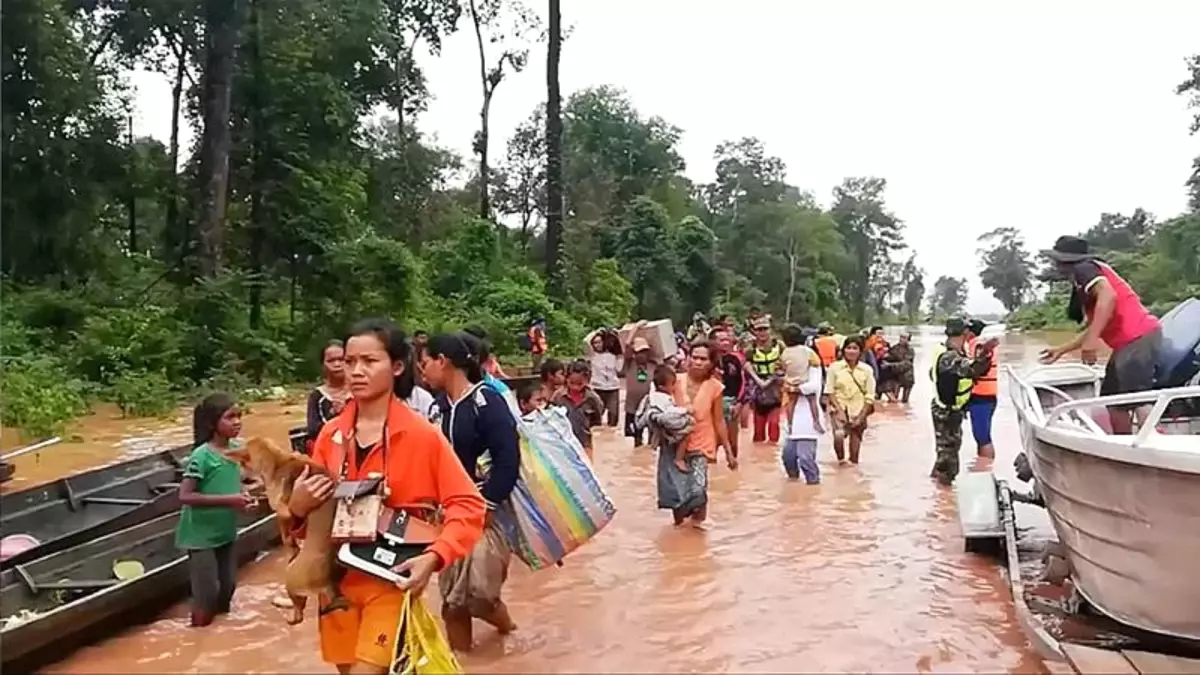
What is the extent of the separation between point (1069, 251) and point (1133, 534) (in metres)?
2.21

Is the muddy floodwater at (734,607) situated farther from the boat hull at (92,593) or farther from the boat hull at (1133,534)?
the boat hull at (1133,534)

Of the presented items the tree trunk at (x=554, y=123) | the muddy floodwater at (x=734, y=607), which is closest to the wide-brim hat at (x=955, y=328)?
the muddy floodwater at (x=734, y=607)

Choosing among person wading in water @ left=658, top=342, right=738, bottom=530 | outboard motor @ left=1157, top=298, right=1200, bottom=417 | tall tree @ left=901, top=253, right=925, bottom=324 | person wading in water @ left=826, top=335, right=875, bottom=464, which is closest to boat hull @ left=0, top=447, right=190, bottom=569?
person wading in water @ left=658, top=342, right=738, bottom=530

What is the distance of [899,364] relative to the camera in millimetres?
23234

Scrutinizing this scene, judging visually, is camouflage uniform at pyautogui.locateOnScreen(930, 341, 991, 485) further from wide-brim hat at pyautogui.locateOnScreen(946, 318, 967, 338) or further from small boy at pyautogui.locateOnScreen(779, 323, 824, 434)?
small boy at pyautogui.locateOnScreen(779, 323, 824, 434)

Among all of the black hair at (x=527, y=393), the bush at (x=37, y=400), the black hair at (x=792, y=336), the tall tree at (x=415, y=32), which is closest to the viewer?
the black hair at (x=527, y=393)

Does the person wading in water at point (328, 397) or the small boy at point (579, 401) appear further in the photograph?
the small boy at point (579, 401)

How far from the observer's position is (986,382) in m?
11.8

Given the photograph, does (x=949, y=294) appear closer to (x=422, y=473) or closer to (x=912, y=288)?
(x=912, y=288)

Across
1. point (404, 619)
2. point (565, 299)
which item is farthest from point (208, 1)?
point (404, 619)

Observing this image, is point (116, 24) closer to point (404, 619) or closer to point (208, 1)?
point (208, 1)

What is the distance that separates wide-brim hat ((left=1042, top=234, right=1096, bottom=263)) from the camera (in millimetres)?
7352

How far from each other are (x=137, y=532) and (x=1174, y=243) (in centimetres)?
4802

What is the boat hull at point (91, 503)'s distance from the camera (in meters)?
8.10
